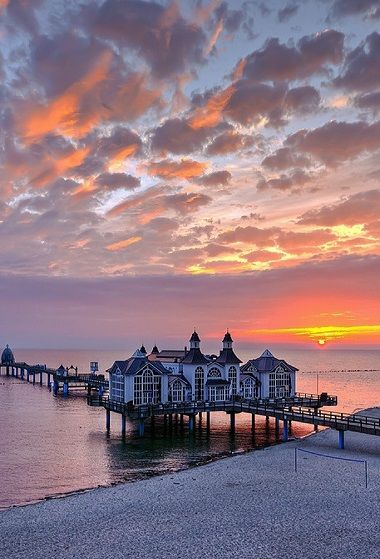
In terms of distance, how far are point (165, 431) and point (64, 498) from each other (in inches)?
1134

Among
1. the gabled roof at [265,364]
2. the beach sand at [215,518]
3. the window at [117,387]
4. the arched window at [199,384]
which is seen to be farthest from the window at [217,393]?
the beach sand at [215,518]

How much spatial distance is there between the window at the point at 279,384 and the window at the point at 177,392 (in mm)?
12725

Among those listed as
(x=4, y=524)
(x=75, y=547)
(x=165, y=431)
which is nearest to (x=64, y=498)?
(x=4, y=524)

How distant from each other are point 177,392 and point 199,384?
3.34m

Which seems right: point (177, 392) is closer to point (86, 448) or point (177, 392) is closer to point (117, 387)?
point (117, 387)

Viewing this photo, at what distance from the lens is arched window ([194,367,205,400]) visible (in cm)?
6581

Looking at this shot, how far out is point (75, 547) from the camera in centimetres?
2519

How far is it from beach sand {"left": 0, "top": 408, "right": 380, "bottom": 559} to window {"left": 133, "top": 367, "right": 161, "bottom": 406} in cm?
2204

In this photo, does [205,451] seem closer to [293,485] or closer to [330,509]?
[293,485]

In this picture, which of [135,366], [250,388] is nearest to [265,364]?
[250,388]

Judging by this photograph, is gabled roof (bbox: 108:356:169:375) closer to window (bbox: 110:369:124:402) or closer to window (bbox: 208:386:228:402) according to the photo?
window (bbox: 110:369:124:402)

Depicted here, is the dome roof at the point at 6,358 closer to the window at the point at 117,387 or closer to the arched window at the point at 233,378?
the window at the point at 117,387

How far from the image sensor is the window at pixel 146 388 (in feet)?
201

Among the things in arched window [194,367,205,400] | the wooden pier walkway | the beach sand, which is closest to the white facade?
arched window [194,367,205,400]
